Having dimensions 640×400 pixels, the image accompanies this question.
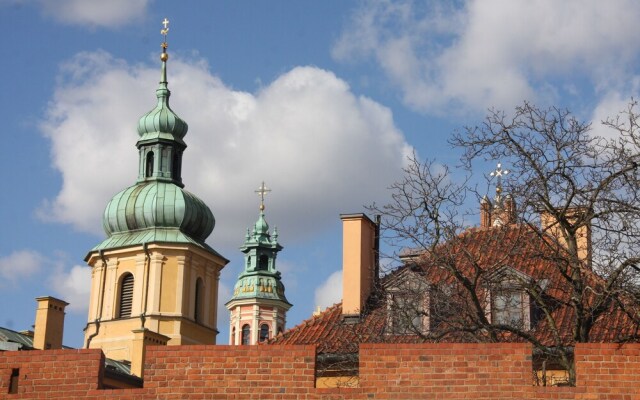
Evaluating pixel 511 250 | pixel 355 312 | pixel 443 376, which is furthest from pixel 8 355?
pixel 355 312

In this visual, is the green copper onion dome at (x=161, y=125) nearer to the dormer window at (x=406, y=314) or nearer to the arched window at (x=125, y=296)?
the arched window at (x=125, y=296)

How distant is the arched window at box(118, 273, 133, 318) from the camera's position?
206 feet

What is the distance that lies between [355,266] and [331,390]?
43.2ft

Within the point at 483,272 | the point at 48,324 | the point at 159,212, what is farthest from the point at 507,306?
the point at 159,212

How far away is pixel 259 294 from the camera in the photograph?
321ft

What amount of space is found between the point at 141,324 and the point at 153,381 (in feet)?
154

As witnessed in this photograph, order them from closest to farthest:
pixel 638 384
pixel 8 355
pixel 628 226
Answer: pixel 638 384
pixel 8 355
pixel 628 226

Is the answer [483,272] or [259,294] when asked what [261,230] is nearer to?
[259,294]

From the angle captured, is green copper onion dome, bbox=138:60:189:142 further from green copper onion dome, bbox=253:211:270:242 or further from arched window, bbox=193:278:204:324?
green copper onion dome, bbox=253:211:270:242

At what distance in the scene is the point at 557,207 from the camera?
17.4 metres

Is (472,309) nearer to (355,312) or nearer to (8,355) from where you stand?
(8,355)

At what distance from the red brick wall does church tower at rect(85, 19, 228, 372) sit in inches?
1801

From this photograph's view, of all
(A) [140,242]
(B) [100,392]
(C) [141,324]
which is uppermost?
(A) [140,242]

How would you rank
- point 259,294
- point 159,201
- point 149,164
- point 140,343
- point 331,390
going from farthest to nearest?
point 259,294 → point 149,164 → point 159,201 → point 140,343 → point 331,390
